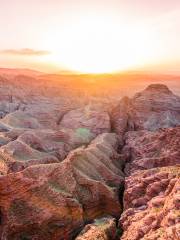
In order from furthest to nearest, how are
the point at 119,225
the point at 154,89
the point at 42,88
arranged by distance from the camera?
1. the point at 42,88
2. the point at 154,89
3. the point at 119,225

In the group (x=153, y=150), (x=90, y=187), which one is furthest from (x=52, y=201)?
(x=153, y=150)

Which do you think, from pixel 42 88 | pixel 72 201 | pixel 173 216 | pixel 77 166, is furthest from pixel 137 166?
pixel 42 88

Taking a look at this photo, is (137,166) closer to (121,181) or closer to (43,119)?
(121,181)

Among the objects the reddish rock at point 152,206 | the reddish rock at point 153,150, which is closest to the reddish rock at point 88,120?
the reddish rock at point 153,150

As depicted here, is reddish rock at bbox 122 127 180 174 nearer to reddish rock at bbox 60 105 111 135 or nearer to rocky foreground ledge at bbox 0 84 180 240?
rocky foreground ledge at bbox 0 84 180 240

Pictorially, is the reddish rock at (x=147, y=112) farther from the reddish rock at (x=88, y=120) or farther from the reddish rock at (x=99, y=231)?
the reddish rock at (x=99, y=231)

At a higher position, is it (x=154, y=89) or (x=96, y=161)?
(x=154, y=89)

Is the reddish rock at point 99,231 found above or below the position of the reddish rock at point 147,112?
below
